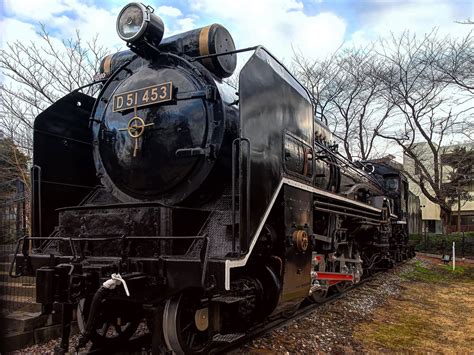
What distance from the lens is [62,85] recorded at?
37.4 ft

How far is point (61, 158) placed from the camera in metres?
5.00

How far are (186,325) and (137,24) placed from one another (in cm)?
310

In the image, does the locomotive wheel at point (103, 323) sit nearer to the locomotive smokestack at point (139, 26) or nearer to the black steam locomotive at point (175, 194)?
the black steam locomotive at point (175, 194)

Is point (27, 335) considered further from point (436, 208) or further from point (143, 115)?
point (436, 208)

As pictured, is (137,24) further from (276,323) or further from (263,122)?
(276,323)

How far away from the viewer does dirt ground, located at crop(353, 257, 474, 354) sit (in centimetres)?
517

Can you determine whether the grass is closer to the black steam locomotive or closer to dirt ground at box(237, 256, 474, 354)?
dirt ground at box(237, 256, 474, 354)

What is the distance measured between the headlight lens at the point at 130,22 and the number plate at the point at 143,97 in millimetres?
557

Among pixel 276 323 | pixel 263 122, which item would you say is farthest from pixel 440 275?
pixel 263 122

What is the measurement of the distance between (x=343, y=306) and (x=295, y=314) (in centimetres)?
134

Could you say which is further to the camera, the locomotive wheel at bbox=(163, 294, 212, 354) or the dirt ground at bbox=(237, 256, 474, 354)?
the dirt ground at bbox=(237, 256, 474, 354)

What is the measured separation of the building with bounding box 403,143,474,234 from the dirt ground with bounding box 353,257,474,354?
14773mm

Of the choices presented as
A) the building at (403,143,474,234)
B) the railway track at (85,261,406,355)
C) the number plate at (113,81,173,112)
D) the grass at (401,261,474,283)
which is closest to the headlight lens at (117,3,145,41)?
the number plate at (113,81,173,112)

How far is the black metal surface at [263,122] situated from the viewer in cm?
364
